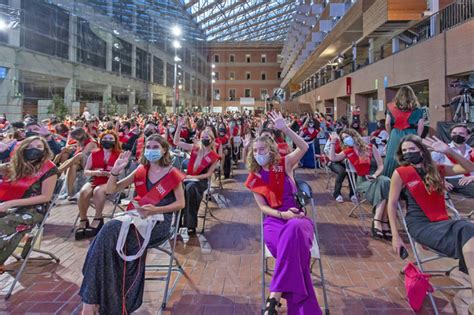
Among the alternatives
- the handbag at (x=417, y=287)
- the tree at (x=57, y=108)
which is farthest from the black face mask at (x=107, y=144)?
the tree at (x=57, y=108)

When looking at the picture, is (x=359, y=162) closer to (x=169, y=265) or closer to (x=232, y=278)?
(x=232, y=278)

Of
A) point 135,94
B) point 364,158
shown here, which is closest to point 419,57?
point 364,158

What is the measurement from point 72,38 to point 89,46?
6.57ft

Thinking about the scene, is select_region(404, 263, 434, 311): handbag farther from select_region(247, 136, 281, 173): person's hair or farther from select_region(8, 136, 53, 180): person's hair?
select_region(8, 136, 53, 180): person's hair

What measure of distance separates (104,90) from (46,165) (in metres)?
25.0

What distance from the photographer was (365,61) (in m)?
17.8

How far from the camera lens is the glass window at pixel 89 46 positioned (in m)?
23.3

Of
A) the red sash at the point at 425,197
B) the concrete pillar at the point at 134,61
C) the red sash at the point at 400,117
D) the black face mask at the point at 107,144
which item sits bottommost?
the red sash at the point at 425,197

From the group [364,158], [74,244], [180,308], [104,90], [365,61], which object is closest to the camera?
[180,308]

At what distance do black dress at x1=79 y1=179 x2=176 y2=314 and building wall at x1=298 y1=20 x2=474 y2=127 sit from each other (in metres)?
9.15

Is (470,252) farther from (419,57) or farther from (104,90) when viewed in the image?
(104,90)

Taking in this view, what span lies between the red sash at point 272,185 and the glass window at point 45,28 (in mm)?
19408

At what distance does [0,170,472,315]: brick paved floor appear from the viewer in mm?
3124

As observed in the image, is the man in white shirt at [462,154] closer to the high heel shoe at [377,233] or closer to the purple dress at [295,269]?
the high heel shoe at [377,233]
